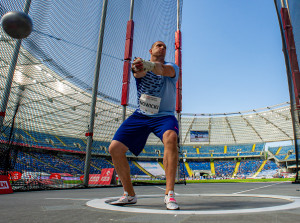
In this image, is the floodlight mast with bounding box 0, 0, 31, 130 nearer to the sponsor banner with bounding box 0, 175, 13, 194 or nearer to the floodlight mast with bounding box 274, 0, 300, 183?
the sponsor banner with bounding box 0, 175, 13, 194

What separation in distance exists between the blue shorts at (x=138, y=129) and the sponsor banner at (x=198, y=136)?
1423 inches

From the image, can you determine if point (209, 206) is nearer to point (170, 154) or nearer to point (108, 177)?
point (170, 154)

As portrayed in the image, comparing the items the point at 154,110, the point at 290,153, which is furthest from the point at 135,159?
the point at 154,110

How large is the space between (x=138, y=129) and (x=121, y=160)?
1.32 ft

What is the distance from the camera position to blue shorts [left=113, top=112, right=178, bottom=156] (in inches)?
94.0

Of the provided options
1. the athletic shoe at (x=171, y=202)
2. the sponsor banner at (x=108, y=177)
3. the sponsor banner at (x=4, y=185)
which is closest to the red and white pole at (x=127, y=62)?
the sponsor banner at (x=108, y=177)

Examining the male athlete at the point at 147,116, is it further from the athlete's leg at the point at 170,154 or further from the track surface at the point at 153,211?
the track surface at the point at 153,211

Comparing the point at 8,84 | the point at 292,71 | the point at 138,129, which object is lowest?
the point at 138,129

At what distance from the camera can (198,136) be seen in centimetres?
3797

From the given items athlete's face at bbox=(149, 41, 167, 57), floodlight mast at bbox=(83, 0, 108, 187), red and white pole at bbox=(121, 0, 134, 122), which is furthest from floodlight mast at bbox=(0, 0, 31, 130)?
athlete's face at bbox=(149, 41, 167, 57)

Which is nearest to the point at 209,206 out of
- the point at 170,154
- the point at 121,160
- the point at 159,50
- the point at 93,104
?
the point at 170,154

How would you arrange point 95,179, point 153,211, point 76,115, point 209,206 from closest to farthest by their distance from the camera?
point 153,211, point 209,206, point 95,179, point 76,115

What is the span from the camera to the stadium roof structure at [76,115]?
621 cm

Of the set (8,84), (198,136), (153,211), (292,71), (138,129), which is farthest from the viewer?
(198,136)
